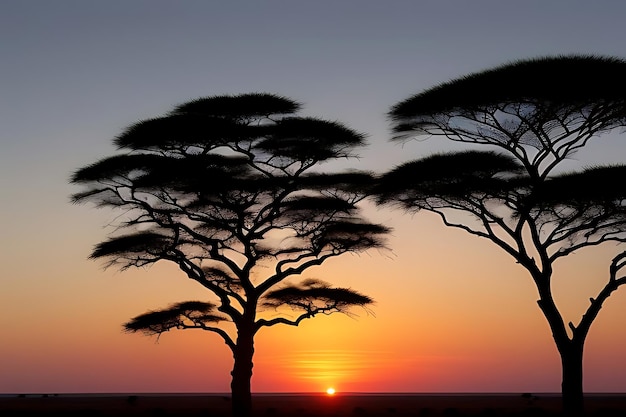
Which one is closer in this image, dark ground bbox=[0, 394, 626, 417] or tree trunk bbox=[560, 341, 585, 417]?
tree trunk bbox=[560, 341, 585, 417]

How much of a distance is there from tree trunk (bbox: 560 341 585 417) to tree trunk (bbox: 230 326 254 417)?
9.99 metres

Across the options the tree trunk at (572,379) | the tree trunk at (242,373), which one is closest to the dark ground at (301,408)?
the tree trunk at (242,373)

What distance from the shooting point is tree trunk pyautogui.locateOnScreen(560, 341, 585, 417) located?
27.3 m

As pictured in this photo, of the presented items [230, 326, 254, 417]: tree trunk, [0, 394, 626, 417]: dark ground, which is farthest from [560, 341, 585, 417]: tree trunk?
[230, 326, 254, 417]: tree trunk

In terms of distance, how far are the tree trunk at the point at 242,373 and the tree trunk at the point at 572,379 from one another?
393 inches

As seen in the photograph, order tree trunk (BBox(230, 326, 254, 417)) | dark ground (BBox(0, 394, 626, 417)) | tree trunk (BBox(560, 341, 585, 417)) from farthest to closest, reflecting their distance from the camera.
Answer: dark ground (BBox(0, 394, 626, 417))
tree trunk (BBox(230, 326, 254, 417))
tree trunk (BBox(560, 341, 585, 417))

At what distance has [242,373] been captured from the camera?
31859mm

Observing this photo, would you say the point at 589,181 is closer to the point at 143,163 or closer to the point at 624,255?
the point at 624,255

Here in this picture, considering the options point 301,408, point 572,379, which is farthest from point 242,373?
point 301,408

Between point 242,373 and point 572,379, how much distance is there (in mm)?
10438

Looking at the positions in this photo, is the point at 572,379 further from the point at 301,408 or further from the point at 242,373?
the point at 301,408

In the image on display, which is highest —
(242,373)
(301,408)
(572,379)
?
(242,373)

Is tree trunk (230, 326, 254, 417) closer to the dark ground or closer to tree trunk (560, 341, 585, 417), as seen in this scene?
the dark ground

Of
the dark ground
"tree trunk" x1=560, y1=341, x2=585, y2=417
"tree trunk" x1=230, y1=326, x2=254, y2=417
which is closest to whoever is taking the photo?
"tree trunk" x1=560, y1=341, x2=585, y2=417
